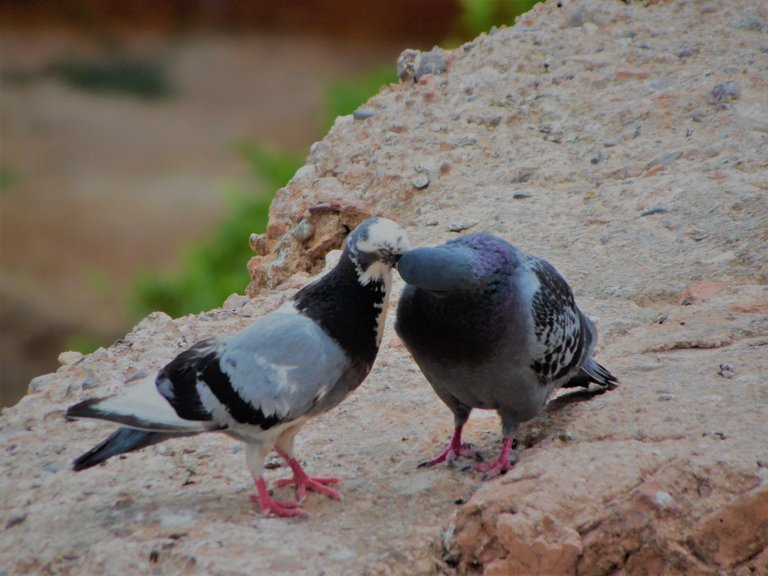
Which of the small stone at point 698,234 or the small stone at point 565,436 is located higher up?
the small stone at point 698,234

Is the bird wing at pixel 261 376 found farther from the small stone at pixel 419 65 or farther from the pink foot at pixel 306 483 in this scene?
the small stone at pixel 419 65

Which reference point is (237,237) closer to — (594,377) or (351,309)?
(594,377)

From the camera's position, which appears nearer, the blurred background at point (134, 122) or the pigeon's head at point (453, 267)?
the pigeon's head at point (453, 267)

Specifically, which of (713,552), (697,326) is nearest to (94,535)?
(713,552)

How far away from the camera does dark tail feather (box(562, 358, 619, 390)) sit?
3723 mm

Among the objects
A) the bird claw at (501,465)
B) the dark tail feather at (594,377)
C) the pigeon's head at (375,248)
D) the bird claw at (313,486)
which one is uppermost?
the pigeon's head at (375,248)

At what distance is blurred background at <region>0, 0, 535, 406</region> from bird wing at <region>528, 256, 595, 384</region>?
21.7ft

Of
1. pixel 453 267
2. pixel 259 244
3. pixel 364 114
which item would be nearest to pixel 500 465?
pixel 453 267

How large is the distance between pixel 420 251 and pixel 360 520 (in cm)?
79

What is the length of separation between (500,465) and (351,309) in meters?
0.68

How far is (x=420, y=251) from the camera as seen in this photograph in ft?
10.6

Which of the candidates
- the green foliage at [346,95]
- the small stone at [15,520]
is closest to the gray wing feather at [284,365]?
the small stone at [15,520]

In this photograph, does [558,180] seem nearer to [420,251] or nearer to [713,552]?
[420,251]

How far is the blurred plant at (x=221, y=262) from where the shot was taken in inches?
352
